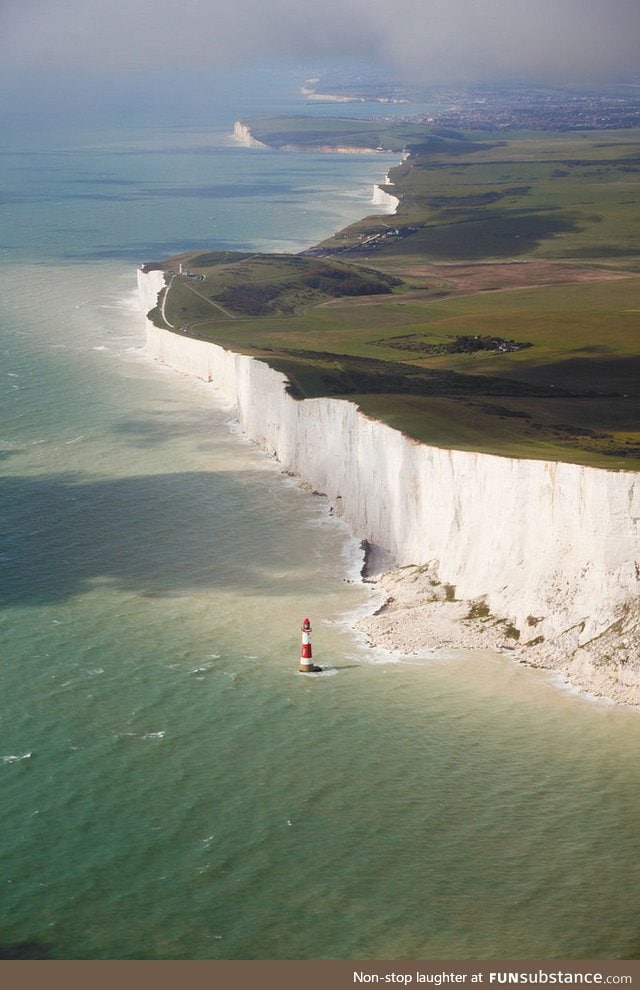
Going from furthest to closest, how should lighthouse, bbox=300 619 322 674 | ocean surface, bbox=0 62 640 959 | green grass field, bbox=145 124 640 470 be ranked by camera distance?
green grass field, bbox=145 124 640 470 < lighthouse, bbox=300 619 322 674 < ocean surface, bbox=0 62 640 959

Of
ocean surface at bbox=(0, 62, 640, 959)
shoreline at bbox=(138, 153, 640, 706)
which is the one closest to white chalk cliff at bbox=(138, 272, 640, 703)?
shoreline at bbox=(138, 153, 640, 706)

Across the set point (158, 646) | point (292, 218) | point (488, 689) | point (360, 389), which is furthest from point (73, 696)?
point (292, 218)

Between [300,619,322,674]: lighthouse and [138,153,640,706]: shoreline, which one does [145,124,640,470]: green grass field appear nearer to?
[138,153,640,706]: shoreline

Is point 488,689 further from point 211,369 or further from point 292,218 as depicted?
point 292,218

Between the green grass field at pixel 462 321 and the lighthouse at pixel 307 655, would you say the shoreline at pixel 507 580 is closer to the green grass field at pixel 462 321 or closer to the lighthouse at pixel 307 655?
the green grass field at pixel 462 321

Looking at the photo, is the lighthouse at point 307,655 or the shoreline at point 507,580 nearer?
the shoreline at point 507,580

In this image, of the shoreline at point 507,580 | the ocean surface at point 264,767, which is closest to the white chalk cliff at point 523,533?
the shoreline at point 507,580
